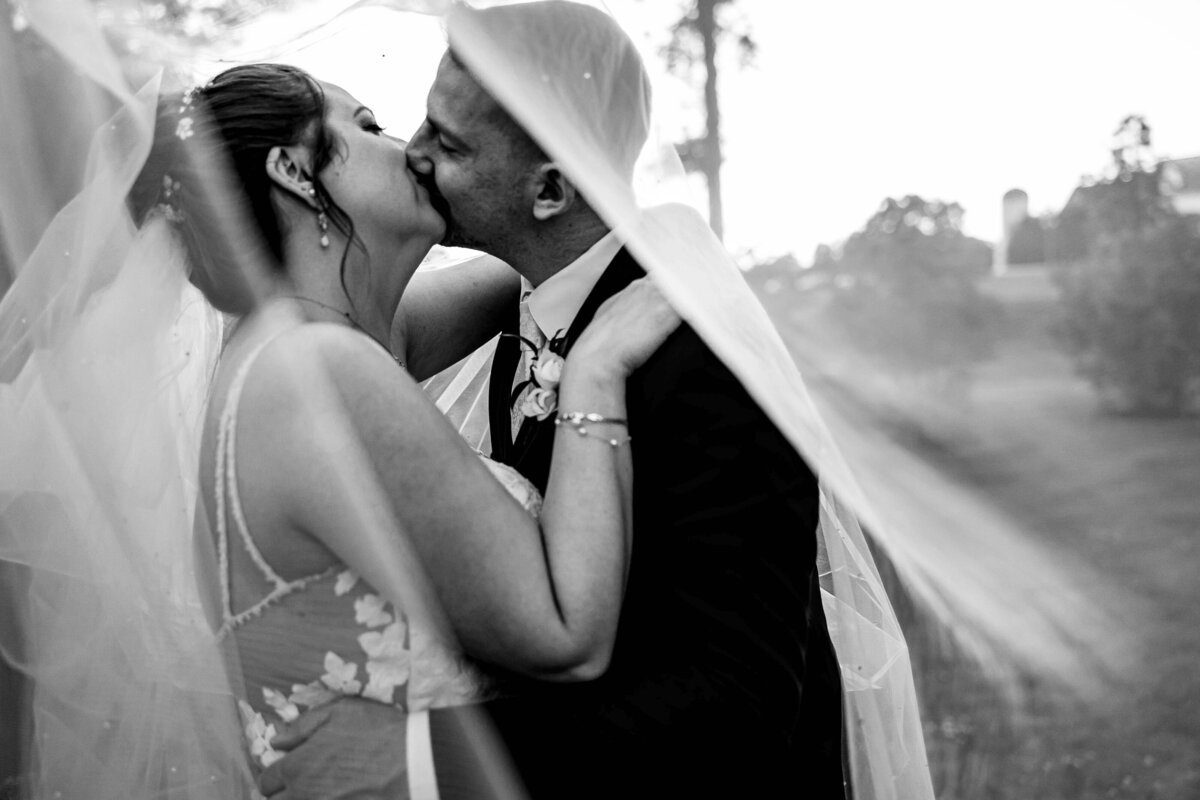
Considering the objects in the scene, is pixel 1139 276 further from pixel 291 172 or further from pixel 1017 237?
pixel 291 172

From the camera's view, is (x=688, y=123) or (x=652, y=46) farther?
(x=688, y=123)

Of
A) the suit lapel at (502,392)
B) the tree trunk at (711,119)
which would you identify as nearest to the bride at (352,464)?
the suit lapel at (502,392)

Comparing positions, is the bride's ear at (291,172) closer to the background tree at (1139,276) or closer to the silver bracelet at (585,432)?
the silver bracelet at (585,432)

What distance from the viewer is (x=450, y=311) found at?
2.97 m

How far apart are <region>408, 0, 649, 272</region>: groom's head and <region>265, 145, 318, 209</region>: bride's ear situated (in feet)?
0.84

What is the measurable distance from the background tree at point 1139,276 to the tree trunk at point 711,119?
5.34 feet

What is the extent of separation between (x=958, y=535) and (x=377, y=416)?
163cm

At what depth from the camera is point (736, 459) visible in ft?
6.88

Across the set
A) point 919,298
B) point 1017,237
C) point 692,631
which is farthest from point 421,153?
point 1017,237

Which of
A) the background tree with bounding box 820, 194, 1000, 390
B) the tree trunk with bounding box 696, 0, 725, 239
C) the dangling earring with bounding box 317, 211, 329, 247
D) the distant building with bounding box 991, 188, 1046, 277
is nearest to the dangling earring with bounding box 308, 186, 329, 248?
the dangling earring with bounding box 317, 211, 329, 247

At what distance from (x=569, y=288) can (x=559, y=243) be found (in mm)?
100

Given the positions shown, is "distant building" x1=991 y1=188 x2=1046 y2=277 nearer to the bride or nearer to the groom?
the groom

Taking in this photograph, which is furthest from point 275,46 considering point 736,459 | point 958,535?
point 958,535

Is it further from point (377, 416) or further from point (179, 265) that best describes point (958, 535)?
point (179, 265)
